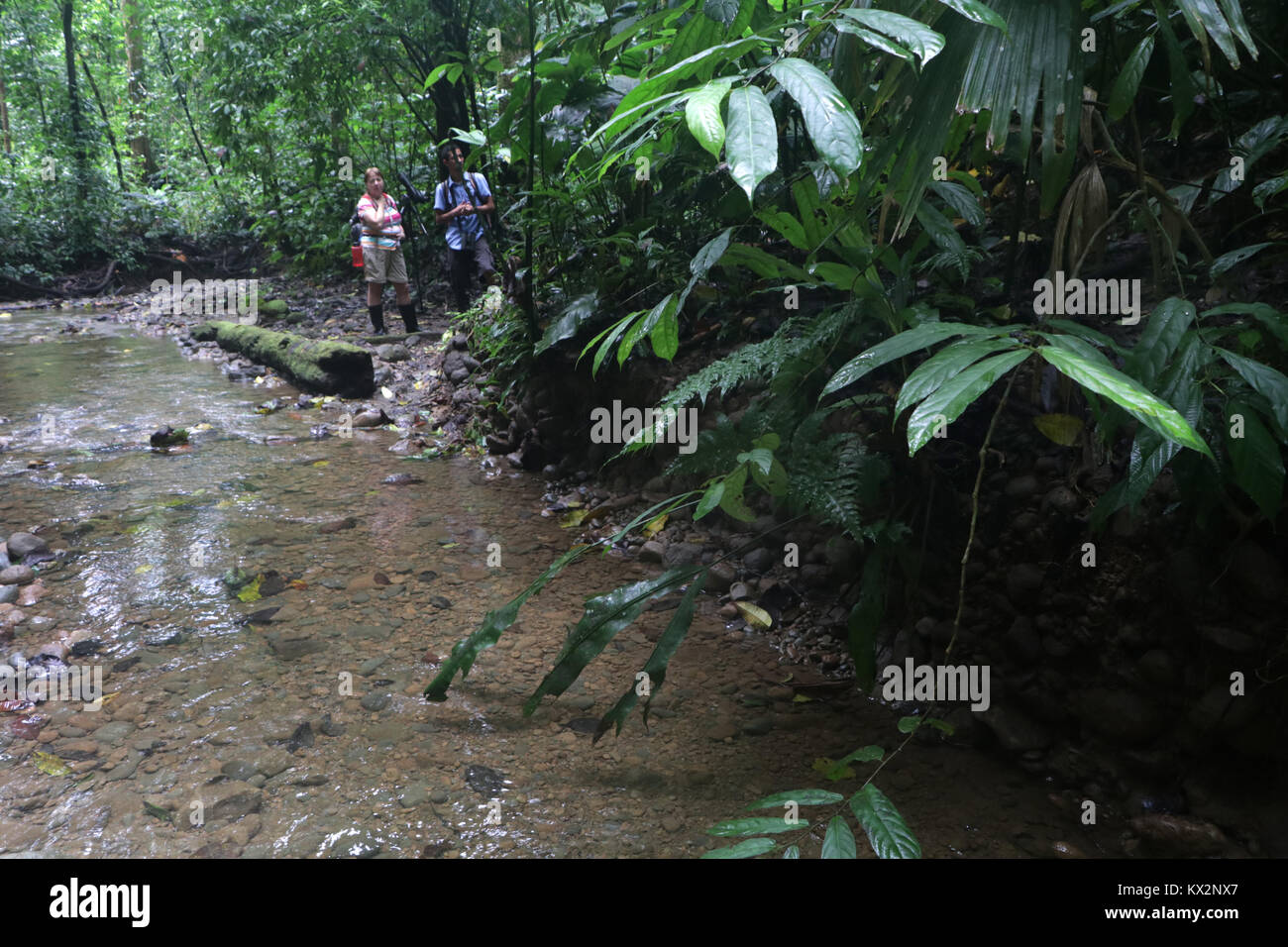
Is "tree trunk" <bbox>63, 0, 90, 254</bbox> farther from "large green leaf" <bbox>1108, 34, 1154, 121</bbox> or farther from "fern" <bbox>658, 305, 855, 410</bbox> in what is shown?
"large green leaf" <bbox>1108, 34, 1154, 121</bbox>

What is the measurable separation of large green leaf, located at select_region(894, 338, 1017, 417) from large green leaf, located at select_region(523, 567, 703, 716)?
83 cm

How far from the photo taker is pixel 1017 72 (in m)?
1.22

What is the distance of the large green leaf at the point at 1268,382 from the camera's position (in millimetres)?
1329

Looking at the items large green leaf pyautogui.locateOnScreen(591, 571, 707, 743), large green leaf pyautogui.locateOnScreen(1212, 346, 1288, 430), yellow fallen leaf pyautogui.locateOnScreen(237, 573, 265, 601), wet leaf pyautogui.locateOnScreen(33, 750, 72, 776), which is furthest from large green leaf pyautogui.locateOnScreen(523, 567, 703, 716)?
yellow fallen leaf pyautogui.locateOnScreen(237, 573, 265, 601)

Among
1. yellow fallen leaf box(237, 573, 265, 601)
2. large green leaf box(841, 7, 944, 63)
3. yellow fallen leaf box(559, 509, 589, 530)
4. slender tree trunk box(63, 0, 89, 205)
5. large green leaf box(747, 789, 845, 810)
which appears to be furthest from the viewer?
slender tree trunk box(63, 0, 89, 205)

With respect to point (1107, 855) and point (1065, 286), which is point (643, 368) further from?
point (1107, 855)

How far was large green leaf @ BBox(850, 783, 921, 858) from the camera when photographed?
122 cm

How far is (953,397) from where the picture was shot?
1057 mm

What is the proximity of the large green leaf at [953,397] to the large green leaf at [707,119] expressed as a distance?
42 centimetres

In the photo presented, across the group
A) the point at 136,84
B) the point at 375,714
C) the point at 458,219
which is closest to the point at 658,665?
the point at 375,714

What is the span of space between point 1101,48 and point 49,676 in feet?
10.8

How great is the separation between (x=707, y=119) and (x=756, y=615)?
2.00 meters
